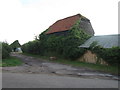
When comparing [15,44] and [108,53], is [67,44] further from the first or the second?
[15,44]

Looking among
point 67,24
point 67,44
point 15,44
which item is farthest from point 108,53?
point 15,44

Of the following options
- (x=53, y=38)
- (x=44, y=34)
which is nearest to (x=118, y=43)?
(x=53, y=38)

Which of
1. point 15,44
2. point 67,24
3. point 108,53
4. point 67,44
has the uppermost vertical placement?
point 67,24

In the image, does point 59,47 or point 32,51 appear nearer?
point 59,47

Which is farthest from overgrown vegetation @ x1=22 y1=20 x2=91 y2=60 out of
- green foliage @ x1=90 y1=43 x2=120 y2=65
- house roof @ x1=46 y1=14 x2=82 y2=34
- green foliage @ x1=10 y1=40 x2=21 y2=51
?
green foliage @ x1=10 y1=40 x2=21 y2=51

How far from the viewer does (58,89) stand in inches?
269

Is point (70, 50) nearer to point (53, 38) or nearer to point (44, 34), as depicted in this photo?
point (53, 38)

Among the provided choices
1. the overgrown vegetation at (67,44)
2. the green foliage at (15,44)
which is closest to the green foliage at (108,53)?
the overgrown vegetation at (67,44)

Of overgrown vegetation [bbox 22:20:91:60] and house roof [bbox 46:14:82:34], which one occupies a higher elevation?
house roof [bbox 46:14:82:34]

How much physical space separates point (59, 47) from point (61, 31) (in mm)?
3937

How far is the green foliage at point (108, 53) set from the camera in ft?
52.1

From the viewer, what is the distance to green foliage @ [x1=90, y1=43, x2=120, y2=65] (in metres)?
15.9

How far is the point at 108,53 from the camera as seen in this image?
16.9 meters

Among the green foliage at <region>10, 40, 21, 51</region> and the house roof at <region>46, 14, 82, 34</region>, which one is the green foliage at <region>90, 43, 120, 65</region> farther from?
the green foliage at <region>10, 40, 21, 51</region>
